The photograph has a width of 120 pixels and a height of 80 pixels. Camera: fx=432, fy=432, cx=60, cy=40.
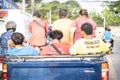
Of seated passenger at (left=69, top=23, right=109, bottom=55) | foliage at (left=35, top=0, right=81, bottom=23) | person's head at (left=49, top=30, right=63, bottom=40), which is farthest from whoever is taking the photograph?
foliage at (left=35, top=0, right=81, bottom=23)

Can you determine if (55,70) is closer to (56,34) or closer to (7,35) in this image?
(56,34)

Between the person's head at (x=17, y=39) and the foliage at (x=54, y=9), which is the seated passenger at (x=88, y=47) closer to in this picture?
the person's head at (x=17, y=39)

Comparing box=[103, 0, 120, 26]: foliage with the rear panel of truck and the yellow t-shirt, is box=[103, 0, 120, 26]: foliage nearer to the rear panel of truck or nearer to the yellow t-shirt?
the yellow t-shirt

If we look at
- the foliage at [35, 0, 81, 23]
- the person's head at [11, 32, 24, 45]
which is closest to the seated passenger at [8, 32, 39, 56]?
the person's head at [11, 32, 24, 45]

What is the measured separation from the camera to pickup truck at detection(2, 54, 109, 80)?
232 inches

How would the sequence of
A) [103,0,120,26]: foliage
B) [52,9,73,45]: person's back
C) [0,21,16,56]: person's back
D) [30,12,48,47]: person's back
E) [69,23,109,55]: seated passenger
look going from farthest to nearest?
1. [103,0,120,26]: foliage
2. [30,12,48,47]: person's back
3. [0,21,16,56]: person's back
4. [52,9,73,45]: person's back
5. [69,23,109,55]: seated passenger

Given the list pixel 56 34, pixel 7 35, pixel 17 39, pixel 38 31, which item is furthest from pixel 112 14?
pixel 17 39

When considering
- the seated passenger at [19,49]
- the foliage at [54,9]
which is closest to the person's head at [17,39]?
the seated passenger at [19,49]

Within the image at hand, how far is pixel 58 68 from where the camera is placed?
595cm

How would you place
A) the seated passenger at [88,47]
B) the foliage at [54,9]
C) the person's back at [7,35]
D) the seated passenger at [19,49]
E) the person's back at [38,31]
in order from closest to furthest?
the seated passenger at [88,47] < the seated passenger at [19,49] < the person's back at [7,35] < the person's back at [38,31] < the foliage at [54,9]

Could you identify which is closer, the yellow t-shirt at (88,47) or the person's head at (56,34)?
the yellow t-shirt at (88,47)

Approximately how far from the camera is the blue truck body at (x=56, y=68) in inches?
232

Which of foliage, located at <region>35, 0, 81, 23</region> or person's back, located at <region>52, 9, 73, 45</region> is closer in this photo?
person's back, located at <region>52, 9, 73, 45</region>

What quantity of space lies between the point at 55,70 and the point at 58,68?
50 millimetres
